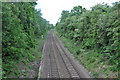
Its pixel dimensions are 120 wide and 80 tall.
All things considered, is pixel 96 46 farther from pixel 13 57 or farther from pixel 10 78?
pixel 10 78

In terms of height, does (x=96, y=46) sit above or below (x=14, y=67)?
above

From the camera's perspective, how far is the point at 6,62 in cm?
1136

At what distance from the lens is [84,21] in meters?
25.3

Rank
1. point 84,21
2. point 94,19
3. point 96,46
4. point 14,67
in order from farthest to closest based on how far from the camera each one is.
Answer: point 84,21 < point 94,19 < point 96,46 < point 14,67

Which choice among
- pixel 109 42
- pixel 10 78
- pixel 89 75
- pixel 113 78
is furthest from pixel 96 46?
pixel 10 78

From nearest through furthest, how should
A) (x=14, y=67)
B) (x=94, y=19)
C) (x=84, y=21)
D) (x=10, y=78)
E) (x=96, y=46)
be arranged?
(x=10, y=78)
(x=14, y=67)
(x=96, y=46)
(x=94, y=19)
(x=84, y=21)

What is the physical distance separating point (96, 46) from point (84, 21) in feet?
26.8

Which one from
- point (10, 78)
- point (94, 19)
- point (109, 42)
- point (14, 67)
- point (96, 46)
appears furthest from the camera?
point (94, 19)

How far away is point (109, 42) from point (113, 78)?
15.4ft

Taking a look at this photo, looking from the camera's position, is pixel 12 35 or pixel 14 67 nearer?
pixel 12 35

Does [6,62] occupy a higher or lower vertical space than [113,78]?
higher

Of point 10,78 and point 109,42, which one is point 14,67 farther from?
point 109,42

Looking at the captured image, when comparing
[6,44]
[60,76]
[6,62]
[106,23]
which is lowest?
[60,76]

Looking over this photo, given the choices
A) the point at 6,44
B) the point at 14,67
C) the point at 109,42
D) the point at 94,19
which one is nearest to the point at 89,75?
the point at 109,42
